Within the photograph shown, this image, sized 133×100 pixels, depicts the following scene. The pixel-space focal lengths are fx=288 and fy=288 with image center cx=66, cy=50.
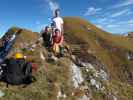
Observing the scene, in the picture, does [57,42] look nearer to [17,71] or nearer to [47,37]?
[47,37]

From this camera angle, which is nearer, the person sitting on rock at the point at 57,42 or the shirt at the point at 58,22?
the shirt at the point at 58,22

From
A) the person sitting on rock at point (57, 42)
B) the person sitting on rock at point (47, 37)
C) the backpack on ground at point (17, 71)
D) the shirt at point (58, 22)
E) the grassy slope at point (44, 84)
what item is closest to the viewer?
the grassy slope at point (44, 84)

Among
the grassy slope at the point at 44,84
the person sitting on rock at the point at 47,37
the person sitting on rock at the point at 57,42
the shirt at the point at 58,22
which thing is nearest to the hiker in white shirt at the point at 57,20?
the shirt at the point at 58,22

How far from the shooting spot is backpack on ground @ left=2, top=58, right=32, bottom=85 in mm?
21547

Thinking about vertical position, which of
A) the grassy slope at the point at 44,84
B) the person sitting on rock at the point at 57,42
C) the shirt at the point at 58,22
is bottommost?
the grassy slope at the point at 44,84

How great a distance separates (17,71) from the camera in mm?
21578

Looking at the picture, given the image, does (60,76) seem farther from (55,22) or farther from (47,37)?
(47,37)

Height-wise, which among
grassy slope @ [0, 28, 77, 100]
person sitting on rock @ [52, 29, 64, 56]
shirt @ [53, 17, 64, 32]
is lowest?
grassy slope @ [0, 28, 77, 100]

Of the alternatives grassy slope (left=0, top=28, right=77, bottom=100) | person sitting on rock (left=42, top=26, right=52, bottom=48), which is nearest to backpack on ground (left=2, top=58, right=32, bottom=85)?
grassy slope (left=0, top=28, right=77, bottom=100)

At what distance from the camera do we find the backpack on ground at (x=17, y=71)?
70.7 ft

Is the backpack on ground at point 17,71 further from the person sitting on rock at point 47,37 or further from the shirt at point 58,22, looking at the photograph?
the person sitting on rock at point 47,37

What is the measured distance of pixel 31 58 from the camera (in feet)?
92.8

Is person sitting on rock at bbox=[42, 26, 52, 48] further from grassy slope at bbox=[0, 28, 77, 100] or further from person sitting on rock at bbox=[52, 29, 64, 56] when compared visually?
grassy slope at bbox=[0, 28, 77, 100]

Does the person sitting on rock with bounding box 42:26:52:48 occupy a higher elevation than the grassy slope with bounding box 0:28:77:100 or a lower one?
higher
